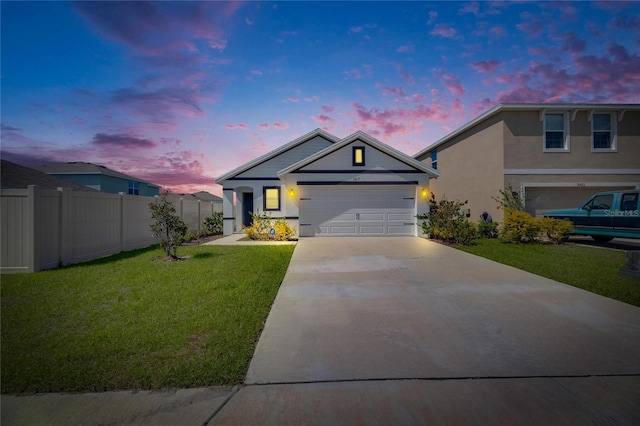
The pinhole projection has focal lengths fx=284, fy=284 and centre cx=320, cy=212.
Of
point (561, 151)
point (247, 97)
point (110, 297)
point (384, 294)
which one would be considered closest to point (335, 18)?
point (247, 97)

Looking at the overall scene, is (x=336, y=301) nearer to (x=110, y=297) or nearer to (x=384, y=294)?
(x=384, y=294)

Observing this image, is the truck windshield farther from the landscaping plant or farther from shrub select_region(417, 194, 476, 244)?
the landscaping plant

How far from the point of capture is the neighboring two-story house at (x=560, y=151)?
557 inches

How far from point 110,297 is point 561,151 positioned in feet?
62.5

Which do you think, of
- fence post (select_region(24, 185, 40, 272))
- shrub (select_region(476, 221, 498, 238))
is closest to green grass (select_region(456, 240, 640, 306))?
shrub (select_region(476, 221, 498, 238))

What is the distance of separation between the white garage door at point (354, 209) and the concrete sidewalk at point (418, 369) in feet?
29.1

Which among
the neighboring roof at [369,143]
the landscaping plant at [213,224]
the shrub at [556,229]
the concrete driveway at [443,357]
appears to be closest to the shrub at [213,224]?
the landscaping plant at [213,224]

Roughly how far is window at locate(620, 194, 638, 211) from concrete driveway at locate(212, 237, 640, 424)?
25.6ft

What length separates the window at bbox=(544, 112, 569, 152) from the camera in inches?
570

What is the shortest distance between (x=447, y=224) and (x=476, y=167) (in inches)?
240

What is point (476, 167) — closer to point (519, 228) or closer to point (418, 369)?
point (519, 228)

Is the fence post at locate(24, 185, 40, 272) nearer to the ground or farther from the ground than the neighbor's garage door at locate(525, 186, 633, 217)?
nearer to the ground

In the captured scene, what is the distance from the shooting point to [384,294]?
5.38 metres

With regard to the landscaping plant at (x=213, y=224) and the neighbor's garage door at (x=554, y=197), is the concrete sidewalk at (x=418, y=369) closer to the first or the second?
the neighbor's garage door at (x=554, y=197)
